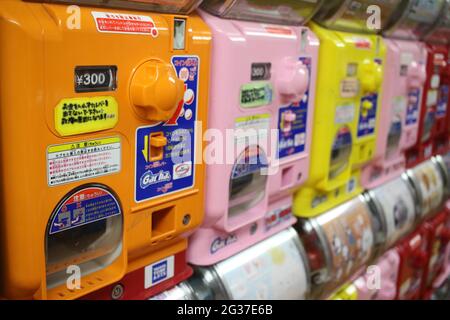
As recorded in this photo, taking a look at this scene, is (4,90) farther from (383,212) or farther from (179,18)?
(383,212)

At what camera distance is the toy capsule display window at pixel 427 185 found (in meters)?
3.01

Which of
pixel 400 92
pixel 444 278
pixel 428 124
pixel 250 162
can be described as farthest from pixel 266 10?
pixel 444 278

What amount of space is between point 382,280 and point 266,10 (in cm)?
170

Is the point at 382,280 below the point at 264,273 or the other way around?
below

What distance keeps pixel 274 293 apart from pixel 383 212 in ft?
3.28

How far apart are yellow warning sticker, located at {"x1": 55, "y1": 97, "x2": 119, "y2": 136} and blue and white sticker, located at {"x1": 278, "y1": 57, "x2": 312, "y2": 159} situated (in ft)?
2.28

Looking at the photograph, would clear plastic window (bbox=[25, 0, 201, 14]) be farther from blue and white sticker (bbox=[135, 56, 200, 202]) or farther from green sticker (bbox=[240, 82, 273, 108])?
green sticker (bbox=[240, 82, 273, 108])

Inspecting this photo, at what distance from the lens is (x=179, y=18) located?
1.22 meters

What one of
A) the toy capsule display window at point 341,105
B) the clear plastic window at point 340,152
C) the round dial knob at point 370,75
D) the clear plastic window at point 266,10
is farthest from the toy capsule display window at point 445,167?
the clear plastic window at point 266,10

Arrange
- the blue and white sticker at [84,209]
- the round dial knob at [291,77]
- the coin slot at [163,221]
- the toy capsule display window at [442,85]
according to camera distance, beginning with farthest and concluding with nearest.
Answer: the toy capsule display window at [442,85], the round dial knob at [291,77], the coin slot at [163,221], the blue and white sticker at [84,209]

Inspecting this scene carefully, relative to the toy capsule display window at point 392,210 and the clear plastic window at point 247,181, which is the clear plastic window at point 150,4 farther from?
the toy capsule display window at point 392,210

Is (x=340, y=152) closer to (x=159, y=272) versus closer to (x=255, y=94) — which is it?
(x=255, y=94)

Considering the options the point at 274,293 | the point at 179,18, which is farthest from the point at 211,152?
the point at 274,293

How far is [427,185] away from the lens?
315 centimetres
